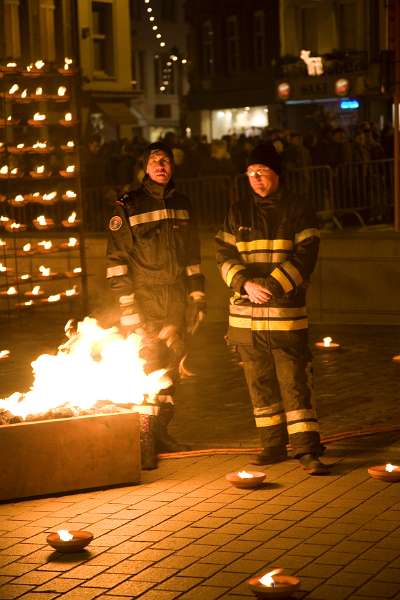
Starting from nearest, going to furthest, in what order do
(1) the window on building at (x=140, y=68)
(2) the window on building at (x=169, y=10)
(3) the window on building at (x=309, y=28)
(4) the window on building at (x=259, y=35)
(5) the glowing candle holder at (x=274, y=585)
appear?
(5) the glowing candle holder at (x=274, y=585)
(3) the window on building at (x=309, y=28)
(4) the window on building at (x=259, y=35)
(1) the window on building at (x=140, y=68)
(2) the window on building at (x=169, y=10)

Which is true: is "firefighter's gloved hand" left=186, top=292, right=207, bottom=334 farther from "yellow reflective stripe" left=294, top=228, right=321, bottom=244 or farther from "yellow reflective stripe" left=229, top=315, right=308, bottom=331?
"yellow reflective stripe" left=294, top=228, right=321, bottom=244

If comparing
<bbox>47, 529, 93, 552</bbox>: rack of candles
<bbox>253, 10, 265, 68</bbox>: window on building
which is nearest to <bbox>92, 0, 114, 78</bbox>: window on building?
<bbox>253, 10, 265, 68</bbox>: window on building

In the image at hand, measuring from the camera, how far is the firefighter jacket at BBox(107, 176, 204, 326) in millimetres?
8414

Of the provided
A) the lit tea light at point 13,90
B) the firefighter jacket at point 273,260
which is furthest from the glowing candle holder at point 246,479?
the lit tea light at point 13,90

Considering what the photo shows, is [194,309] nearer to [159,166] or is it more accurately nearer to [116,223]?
[116,223]

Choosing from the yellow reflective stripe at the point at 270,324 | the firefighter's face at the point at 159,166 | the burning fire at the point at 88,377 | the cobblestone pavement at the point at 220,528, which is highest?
the firefighter's face at the point at 159,166

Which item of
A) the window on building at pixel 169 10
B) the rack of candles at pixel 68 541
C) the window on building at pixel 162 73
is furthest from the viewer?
the window on building at pixel 169 10

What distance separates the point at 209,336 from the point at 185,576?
8.65 meters

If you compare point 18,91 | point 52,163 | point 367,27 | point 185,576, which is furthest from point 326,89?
point 185,576

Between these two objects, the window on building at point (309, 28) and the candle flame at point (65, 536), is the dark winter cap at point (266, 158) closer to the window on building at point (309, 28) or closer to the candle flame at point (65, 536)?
the candle flame at point (65, 536)

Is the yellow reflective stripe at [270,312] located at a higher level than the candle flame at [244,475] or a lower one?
higher

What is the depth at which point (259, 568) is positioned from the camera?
582 cm

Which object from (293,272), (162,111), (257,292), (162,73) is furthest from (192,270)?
(162,73)

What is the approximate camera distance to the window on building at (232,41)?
54.7 meters
